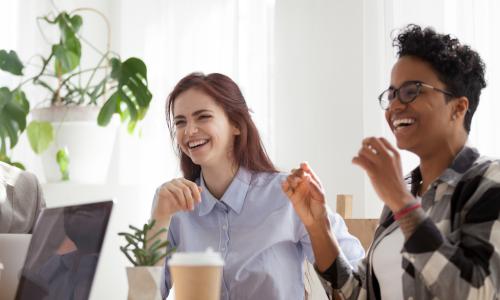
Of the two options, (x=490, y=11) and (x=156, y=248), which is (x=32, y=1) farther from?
(x=156, y=248)

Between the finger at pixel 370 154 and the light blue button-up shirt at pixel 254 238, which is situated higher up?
the finger at pixel 370 154

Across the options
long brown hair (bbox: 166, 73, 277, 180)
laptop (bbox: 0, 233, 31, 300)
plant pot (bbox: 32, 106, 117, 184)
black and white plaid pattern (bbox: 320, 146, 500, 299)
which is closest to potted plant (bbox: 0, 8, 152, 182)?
plant pot (bbox: 32, 106, 117, 184)

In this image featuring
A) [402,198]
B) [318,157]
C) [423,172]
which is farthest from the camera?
[318,157]

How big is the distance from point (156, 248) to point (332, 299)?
64cm

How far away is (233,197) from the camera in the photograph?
2.21m

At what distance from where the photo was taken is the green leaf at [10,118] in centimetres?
343

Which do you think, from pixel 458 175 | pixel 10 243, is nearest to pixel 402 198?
pixel 458 175

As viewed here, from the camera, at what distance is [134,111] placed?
3.62 metres

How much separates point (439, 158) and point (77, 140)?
2.16 m

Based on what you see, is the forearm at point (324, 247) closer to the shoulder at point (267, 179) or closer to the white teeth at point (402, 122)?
the white teeth at point (402, 122)

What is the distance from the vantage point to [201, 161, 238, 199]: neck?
7.44 ft

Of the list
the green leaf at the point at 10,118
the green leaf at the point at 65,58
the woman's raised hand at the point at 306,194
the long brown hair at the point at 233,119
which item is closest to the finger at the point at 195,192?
the woman's raised hand at the point at 306,194

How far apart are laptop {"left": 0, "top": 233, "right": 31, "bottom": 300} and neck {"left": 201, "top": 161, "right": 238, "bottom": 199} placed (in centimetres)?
71

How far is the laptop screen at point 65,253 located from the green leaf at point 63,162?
2023mm
